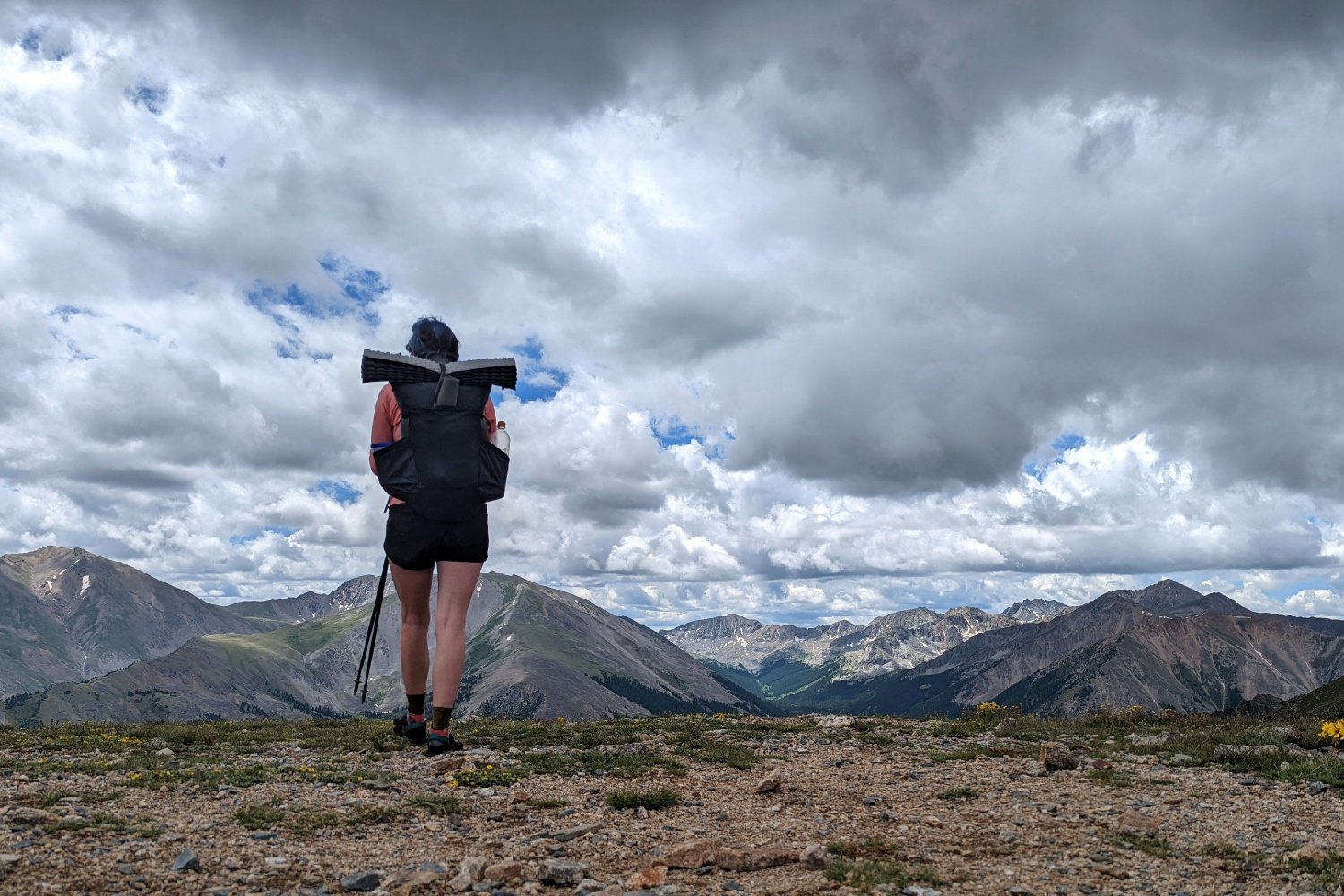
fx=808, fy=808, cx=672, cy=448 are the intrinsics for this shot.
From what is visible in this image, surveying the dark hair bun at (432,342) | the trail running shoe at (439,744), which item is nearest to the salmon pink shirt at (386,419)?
the dark hair bun at (432,342)

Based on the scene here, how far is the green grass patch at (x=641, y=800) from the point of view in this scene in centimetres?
918

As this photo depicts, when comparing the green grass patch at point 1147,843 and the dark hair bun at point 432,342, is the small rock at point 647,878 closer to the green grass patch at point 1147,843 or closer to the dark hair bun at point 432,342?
the green grass patch at point 1147,843

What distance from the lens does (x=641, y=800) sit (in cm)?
923

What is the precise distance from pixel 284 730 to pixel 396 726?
467 cm

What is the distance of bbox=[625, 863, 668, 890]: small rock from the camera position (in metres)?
6.28

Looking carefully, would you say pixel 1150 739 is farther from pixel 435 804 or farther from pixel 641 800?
pixel 435 804

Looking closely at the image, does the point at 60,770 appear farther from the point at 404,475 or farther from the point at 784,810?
the point at 784,810

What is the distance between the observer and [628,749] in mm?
13062

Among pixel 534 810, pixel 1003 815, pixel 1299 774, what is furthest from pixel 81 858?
pixel 1299 774

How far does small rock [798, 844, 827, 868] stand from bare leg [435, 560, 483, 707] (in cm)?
563

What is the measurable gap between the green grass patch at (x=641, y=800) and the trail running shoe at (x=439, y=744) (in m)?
3.36

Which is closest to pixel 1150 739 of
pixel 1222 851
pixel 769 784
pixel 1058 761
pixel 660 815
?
pixel 1058 761

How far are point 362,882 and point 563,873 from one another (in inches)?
60.7

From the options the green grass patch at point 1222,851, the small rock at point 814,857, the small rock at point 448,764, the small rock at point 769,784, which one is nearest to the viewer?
the small rock at point 814,857
